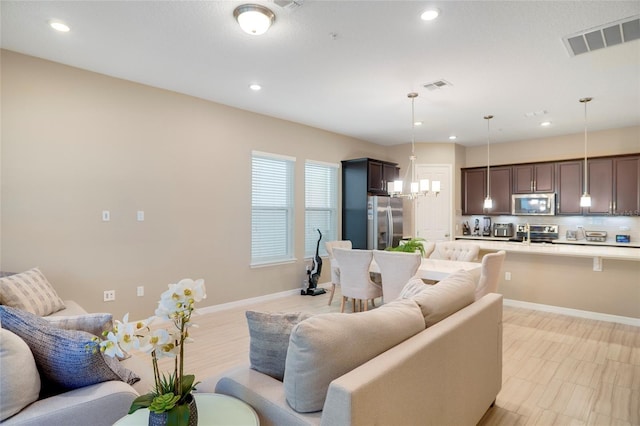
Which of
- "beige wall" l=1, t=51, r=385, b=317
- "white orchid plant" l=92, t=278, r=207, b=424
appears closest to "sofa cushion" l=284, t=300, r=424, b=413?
"white orchid plant" l=92, t=278, r=207, b=424

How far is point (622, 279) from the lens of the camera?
4.38 metres

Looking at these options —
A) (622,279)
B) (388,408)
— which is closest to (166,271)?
(388,408)

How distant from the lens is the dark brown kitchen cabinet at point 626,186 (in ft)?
19.1

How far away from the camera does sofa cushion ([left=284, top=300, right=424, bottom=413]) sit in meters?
1.28

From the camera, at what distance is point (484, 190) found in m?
7.54

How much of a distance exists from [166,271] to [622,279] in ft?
19.1

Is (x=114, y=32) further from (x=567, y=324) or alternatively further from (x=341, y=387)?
(x=567, y=324)

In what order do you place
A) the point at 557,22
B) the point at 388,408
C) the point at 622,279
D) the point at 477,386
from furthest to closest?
the point at 622,279 < the point at 557,22 < the point at 477,386 < the point at 388,408

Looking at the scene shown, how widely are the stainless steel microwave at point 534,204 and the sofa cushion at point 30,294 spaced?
7630mm

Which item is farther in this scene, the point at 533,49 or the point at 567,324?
the point at 567,324

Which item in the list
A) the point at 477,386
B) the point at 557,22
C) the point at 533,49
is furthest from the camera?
the point at 533,49

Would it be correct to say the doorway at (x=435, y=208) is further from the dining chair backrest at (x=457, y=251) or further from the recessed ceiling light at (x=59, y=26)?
the recessed ceiling light at (x=59, y=26)

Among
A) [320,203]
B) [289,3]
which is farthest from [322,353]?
[320,203]

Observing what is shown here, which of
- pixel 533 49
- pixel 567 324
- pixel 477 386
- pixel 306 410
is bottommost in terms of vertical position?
pixel 567 324
